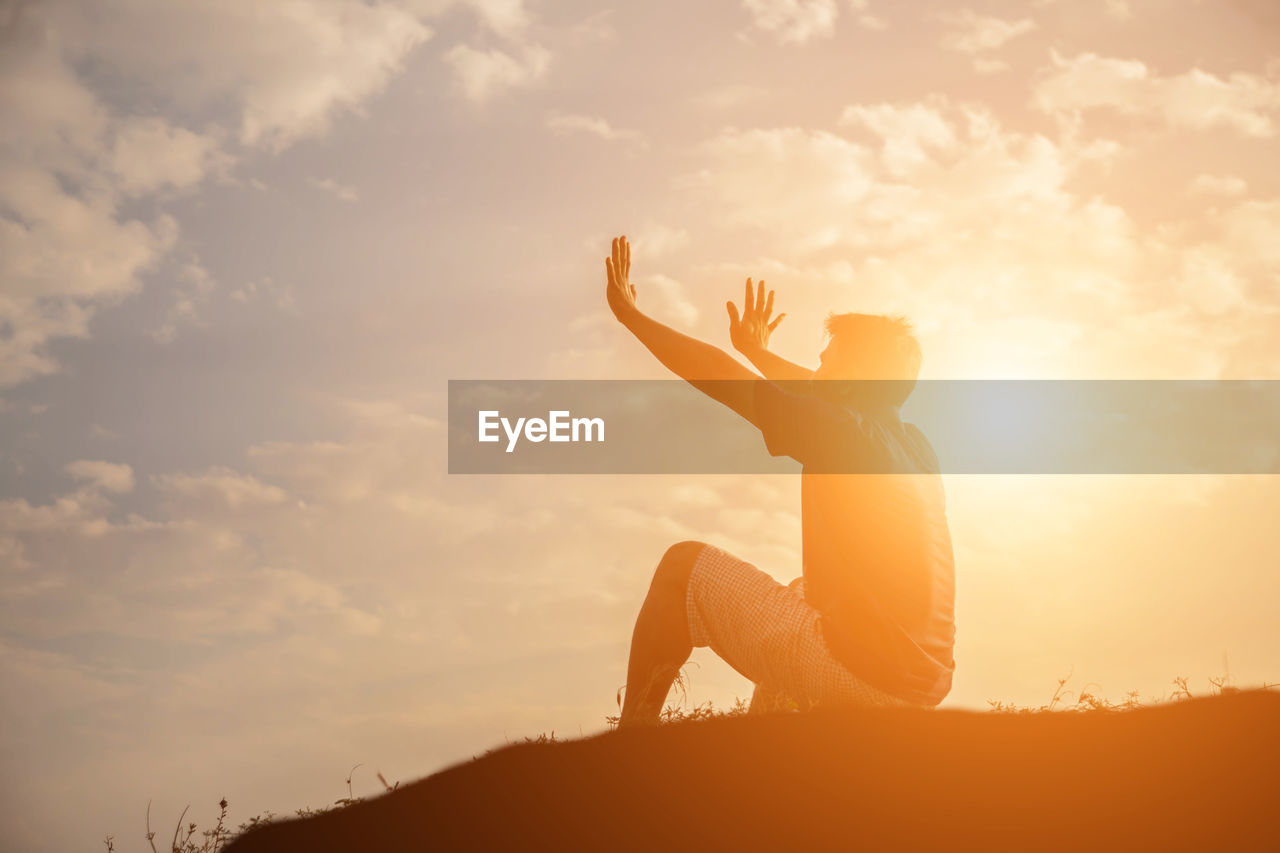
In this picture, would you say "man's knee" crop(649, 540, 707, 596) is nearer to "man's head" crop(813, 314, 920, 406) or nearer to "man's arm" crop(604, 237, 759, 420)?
"man's arm" crop(604, 237, 759, 420)

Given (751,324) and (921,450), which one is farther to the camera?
(751,324)

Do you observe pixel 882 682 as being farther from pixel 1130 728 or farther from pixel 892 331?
pixel 892 331

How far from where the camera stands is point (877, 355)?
17.7ft

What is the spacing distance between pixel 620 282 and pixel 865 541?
1.79 m

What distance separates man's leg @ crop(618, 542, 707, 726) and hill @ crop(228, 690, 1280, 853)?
0.14 meters

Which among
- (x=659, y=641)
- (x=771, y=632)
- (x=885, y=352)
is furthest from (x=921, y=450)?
(x=659, y=641)

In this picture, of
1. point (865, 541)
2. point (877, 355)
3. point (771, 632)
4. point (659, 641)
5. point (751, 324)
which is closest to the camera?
point (865, 541)

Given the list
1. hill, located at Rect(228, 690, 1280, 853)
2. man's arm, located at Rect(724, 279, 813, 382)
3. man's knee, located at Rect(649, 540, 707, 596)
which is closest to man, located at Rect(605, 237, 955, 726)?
man's knee, located at Rect(649, 540, 707, 596)

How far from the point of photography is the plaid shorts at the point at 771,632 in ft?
16.6

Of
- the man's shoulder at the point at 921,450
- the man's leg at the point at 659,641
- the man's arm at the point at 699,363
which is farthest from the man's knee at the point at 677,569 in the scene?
the man's shoulder at the point at 921,450

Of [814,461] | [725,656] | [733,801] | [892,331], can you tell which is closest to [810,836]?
[733,801]

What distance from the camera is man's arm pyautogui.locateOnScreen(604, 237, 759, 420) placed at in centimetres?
485

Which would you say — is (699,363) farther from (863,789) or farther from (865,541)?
(863,789)

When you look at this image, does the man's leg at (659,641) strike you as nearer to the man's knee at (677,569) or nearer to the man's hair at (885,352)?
the man's knee at (677,569)
